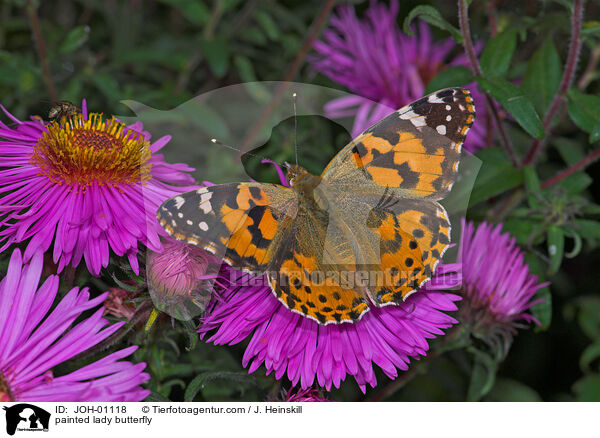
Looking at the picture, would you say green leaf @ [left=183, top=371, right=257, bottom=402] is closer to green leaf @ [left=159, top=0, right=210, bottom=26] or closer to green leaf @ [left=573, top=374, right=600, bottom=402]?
green leaf @ [left=573, top=374, right=600, bottom=402]

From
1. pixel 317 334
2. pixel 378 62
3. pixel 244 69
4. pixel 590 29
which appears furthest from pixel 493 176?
pixel 244 69

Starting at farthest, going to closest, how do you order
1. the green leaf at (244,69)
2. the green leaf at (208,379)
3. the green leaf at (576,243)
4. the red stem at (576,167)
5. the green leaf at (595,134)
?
1. the green leaf at (244,69)
2. the red stem at (576,167)
3. the green leaf at (576,243)
4. the green leaf at (595,134)
5. the green leaf at (208,379)

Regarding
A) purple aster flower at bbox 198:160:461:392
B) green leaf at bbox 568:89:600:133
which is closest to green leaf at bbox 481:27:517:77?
green leaf at bbox 568:89:600:133

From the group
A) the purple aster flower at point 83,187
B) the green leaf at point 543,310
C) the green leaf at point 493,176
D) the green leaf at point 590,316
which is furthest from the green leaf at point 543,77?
the purple aster flower at point 83,187

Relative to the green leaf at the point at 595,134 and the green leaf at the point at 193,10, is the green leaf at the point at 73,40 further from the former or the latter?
the green leaf at the point at 595,134

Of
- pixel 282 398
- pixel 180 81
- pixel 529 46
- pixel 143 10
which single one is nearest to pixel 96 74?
pixel 180 81
